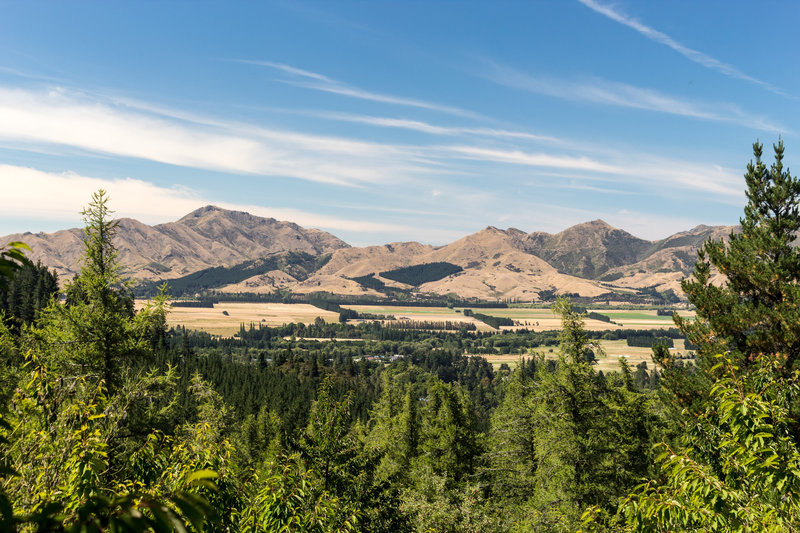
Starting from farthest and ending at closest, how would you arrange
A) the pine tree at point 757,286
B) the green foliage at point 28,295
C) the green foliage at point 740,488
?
the green foliage at point 28,295, the pine tree at point 757,286, the green foliage at point 740,488

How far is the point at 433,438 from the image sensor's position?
3953 centimetres

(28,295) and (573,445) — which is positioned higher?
(28,295)

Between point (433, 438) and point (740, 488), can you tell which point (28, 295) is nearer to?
point (433, 438)

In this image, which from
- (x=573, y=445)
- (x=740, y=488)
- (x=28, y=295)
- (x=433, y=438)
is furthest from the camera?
(x=28, y=295)

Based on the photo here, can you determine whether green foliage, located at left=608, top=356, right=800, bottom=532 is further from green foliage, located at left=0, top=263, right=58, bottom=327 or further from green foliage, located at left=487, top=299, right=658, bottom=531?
green foliage, located at left=0, top=263, right=58, bottom=327

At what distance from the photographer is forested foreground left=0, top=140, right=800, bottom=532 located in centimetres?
641

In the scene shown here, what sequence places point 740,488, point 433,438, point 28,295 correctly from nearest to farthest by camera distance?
point 740,488 → point 433,438 → point 28,295

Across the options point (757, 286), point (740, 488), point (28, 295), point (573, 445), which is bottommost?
point (573, 445)

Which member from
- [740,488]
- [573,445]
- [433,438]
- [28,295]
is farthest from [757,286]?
[28,295]

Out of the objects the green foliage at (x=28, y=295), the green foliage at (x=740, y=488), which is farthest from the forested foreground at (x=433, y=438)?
the green foliage at (x=28, y=295)

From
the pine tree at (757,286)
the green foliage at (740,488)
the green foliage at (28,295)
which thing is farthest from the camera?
the green foliage at (28,295)

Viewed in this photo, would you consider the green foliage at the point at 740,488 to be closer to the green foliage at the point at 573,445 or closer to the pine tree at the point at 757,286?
the green foliage at the point at 573,445

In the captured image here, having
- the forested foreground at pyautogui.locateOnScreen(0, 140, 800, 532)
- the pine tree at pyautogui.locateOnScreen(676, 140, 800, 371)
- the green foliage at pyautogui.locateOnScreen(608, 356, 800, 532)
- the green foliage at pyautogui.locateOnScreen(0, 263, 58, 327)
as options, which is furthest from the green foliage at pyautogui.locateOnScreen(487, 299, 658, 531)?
the green foliage at pyautogui.locateOnScreen(0, 263, 58, 327)

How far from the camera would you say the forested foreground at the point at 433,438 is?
6406 mm
